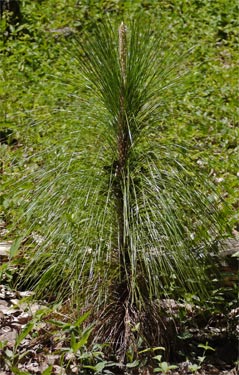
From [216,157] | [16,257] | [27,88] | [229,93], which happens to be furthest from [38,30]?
[16,257]

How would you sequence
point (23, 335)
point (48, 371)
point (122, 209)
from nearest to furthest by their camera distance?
1. point (48, 371)
2. point (23, 335)
3. point (122, 209)

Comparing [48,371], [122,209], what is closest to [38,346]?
[48,371]

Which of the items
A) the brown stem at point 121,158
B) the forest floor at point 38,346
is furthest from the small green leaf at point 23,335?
the brown stem at point 121,158

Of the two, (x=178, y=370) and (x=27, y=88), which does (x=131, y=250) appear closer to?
(x=178, y=370)

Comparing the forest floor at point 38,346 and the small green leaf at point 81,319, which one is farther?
the forest floor at point 38,346

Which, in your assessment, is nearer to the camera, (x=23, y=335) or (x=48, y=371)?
(x=48, y=371)

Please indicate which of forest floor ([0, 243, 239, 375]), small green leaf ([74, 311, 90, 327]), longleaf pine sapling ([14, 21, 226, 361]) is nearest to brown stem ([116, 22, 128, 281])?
longleaf pine sapling ([14, 21, 226, 361])

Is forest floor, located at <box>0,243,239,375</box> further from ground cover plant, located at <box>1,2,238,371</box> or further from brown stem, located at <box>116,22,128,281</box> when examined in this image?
brown stem, located at <box>116,22,128,281</box>

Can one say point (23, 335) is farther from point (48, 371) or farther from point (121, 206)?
point (121, 206)

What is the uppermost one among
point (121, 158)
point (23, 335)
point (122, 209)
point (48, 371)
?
point (121, 158)

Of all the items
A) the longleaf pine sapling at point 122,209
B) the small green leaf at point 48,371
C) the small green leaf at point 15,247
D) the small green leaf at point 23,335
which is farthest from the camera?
the small green leaf at point 15,247

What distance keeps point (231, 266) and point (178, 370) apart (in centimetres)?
76

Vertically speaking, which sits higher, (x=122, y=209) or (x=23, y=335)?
(x=122, y=209)

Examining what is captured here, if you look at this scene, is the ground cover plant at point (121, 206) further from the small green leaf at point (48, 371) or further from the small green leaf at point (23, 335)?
the small green leaf at point (48, 371)
